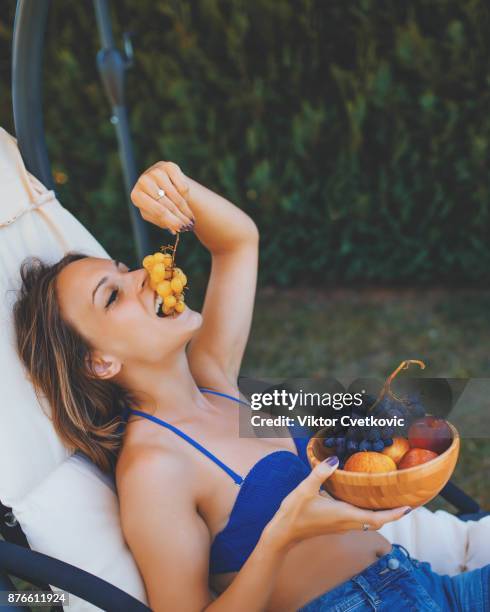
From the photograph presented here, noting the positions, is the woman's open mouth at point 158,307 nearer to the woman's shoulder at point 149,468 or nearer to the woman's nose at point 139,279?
the woman's nose at point 139,279

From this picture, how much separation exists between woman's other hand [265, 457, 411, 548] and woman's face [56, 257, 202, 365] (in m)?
0.51

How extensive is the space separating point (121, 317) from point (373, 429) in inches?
25.2

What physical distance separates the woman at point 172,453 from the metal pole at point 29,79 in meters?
0.38

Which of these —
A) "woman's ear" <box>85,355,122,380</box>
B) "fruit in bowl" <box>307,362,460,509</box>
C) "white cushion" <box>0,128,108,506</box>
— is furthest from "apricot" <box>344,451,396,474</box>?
"white cushion" <box>0,128,108,506</box>

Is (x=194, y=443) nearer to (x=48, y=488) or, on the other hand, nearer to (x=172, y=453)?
(x=172, y=453)

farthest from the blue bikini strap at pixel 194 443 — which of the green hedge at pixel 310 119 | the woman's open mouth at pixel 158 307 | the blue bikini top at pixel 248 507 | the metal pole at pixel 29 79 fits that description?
the green hedge at pixel 310 119

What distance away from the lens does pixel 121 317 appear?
166cm

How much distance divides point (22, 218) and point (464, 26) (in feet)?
10.4

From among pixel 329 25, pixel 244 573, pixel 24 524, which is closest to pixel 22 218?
pixel 24 524

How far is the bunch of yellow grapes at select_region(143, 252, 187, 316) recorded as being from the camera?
1.65 metres

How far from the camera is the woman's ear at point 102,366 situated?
171cm

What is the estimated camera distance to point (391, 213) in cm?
465

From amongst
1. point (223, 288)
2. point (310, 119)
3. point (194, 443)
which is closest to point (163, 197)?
point (223, 288)

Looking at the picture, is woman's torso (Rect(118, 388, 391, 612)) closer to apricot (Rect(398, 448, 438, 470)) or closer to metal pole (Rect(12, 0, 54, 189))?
apricot (Rect(398, 448, 438, 470))
